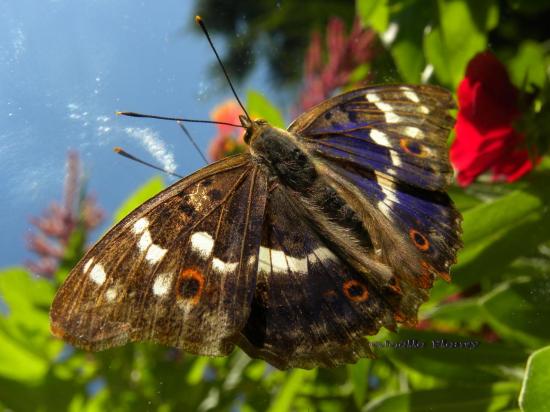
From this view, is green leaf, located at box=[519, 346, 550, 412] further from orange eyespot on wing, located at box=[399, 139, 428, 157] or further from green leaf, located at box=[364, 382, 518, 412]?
orange eyespot on wing, located at box=[399, 139, 428, 157]

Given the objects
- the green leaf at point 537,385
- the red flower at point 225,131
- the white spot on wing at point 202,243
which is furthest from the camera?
the red flower at point 225,131

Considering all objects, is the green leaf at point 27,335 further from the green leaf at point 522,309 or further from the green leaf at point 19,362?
the green leaf at point 522,309

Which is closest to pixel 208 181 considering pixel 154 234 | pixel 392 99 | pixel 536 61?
pixel 154 234

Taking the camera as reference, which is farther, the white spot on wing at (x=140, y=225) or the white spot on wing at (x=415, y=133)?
the white spot on wing at (x=415, y=133)

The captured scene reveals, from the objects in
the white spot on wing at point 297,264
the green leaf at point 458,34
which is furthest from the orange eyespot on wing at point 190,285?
the green leaf at point 458,34

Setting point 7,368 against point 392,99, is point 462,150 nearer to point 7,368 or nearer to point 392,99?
point 392,99

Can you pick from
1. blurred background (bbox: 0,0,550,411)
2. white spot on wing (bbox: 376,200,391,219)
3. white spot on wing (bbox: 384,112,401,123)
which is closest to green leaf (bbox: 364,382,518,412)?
blurred background (bbox: 0,0,550,411)
